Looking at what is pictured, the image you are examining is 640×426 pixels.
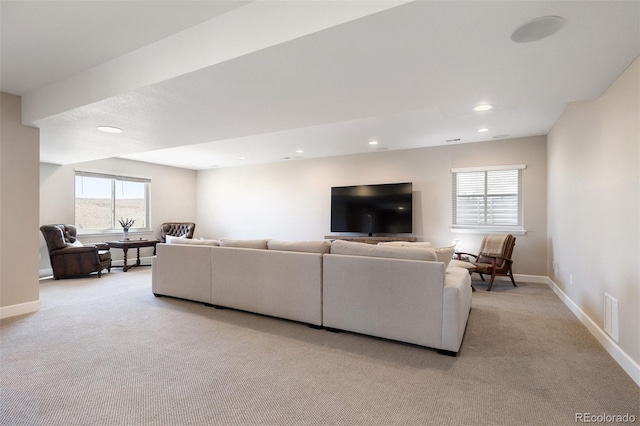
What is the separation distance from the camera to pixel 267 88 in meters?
2.50

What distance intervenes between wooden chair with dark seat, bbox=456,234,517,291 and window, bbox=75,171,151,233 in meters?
7.36

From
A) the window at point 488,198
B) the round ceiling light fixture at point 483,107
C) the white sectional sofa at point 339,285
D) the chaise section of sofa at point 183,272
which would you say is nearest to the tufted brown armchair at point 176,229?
the chaise section of sofa at point 183,272

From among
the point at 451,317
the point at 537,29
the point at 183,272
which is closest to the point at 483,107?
the point at 537,29

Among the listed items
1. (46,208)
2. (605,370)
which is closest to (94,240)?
(46,208)

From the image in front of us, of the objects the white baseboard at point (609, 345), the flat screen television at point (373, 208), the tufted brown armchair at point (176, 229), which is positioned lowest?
the white baseboard at point (609, 345)

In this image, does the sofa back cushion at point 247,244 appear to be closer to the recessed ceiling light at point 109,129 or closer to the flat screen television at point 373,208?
the recessed ceiling light at point 109,129

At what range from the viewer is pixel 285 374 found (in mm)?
2189

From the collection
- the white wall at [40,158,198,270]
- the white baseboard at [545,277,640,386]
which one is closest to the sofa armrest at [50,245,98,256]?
the white wall at [40,158,198,270]

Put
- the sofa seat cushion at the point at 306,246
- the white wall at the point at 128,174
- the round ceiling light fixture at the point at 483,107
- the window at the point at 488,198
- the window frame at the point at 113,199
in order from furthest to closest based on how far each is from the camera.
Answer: the window frame at the point at 113,199 → the white wall at the point at 128,174 → the window at the point at 488,198 → the sofa seat cushion at the point at 306,246 → the round ceiling light fixture at the point at 483,107

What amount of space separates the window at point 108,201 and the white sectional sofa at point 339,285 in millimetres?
4056

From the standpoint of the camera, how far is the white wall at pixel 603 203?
7.23 ft

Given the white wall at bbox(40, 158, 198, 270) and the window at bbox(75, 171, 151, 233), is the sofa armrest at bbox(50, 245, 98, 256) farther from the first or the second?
the window at bbox(75, 171, 151, 233)

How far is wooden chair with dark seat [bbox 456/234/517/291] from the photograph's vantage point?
15.6ft

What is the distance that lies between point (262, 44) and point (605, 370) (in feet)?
10.9
